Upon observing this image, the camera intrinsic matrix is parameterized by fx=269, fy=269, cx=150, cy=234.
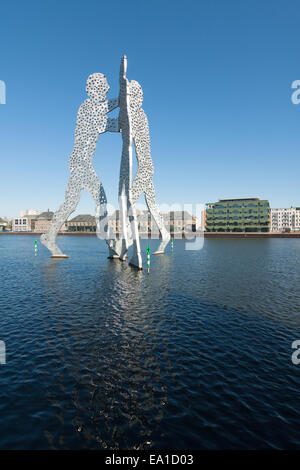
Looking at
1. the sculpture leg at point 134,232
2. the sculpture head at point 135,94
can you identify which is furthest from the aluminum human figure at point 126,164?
the sculpture head at point 135,94

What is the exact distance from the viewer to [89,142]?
111 feet

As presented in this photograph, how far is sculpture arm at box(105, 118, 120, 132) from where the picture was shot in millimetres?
34250

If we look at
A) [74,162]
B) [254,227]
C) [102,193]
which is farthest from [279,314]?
[254,227]

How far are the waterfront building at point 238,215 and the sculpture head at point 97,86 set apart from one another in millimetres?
113663

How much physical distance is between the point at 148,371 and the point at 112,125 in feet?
103

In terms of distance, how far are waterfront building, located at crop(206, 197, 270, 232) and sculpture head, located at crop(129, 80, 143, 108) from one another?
366ft

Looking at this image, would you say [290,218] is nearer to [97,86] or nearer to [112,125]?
[112,125]

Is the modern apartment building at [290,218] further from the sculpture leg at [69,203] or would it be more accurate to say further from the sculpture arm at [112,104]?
the sculpture leg at [69,203]

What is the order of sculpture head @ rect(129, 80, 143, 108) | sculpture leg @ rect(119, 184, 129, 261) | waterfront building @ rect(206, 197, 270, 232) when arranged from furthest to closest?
waterfront building @ rect(206, 197, 270, 232)
sculpture leg @ rect(119, 184, 129, 261)
sculpture head @ rect(129, 80, 143, 108)

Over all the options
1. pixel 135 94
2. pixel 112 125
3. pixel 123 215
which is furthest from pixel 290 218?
pixel 123 215

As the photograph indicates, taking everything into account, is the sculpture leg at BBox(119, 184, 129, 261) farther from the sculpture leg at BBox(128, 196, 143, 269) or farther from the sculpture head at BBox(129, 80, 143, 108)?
the sculpture head at BBox(129, 80, 143, 108)

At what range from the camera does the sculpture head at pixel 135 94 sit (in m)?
32.3

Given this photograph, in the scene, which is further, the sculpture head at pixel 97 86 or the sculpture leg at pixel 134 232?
the sculpture head at pixel 97 86

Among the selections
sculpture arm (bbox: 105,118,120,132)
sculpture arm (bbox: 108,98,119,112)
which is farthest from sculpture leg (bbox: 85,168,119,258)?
sculpture arm (bbox: 108,98,119,112)
